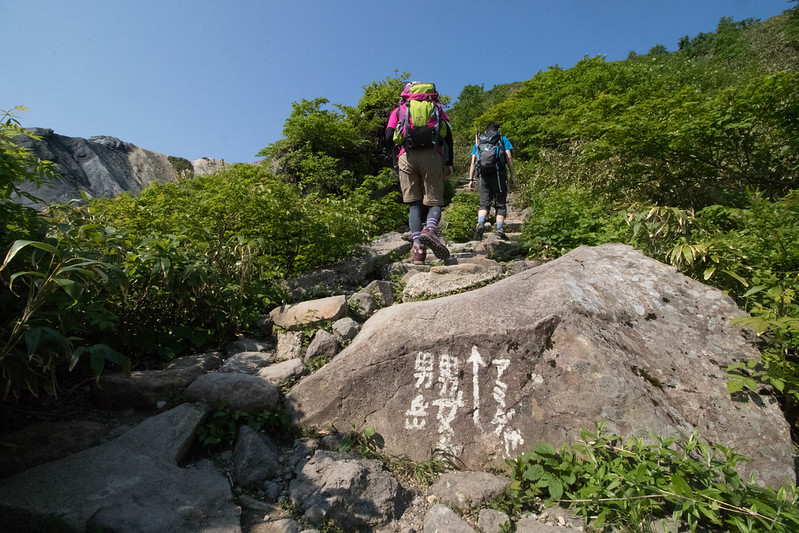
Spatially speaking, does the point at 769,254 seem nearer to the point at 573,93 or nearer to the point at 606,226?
the point at 606,226

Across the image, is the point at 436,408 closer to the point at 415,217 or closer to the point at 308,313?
the point at 308,313

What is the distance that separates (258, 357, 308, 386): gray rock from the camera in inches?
133

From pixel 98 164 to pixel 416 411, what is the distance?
58.2 feet

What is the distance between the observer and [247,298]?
4363 millimetres

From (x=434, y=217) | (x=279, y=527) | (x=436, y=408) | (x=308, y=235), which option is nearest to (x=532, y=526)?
(x=436, y=408)

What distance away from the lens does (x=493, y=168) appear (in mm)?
6984

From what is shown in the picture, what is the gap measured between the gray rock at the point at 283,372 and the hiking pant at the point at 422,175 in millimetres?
2945

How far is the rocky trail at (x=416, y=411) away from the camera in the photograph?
2176mm

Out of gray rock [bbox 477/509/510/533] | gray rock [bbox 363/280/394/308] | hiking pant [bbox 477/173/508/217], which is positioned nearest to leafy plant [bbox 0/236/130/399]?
gray rock [bbox 477/509/510/533]

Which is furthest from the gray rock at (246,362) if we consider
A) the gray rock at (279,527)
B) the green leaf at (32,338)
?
the green leaf at (32,338)

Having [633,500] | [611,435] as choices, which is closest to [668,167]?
[611,435]

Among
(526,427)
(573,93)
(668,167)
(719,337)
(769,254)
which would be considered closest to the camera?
(526,427)

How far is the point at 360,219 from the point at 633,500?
441cm

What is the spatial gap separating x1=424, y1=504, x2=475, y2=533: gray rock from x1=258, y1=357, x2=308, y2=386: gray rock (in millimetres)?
1623
